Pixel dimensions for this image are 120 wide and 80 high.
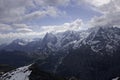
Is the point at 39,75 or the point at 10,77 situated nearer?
the point at 39,75

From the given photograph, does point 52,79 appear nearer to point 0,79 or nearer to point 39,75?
point 39,75

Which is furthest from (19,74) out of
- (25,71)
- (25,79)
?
(25,79)

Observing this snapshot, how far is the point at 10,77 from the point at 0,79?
8.87 meters

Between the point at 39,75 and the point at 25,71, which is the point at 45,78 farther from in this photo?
the point at 25,71

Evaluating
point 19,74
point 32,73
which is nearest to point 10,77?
point 19,74

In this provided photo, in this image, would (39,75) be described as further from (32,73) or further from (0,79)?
(0,79)

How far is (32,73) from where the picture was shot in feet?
548

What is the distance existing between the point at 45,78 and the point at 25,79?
42.2 ft

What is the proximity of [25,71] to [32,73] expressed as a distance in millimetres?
14554

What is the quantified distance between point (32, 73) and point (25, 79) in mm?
7265

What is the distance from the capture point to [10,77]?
179 m

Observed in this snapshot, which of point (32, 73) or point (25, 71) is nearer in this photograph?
point (32, 73)

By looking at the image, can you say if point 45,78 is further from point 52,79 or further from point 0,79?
point 0,79

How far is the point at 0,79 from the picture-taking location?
182750 mm
